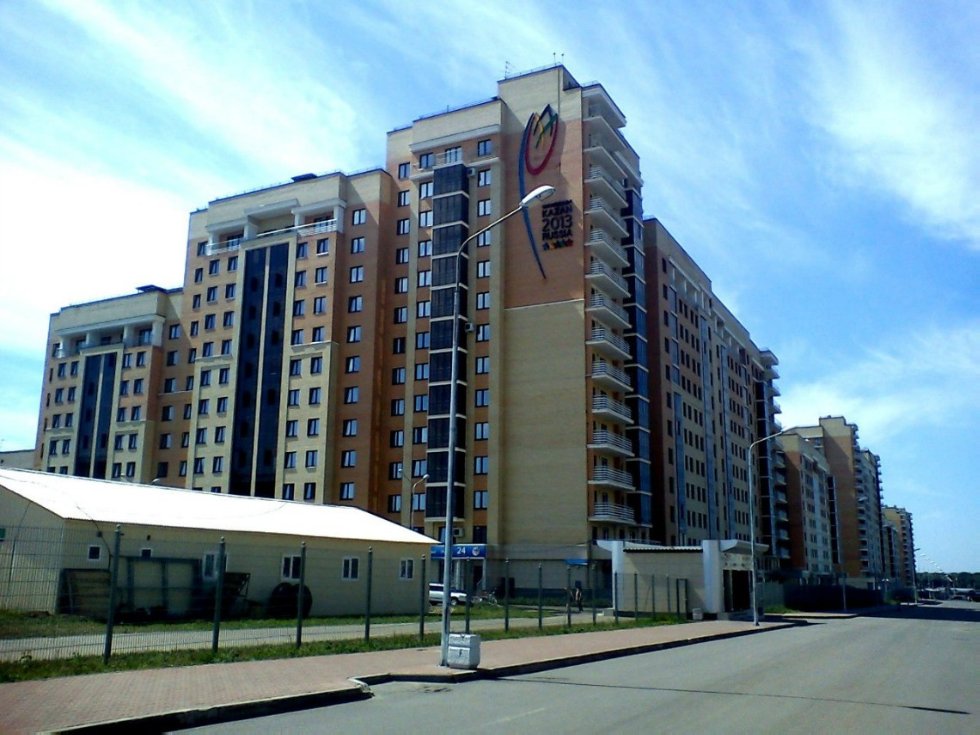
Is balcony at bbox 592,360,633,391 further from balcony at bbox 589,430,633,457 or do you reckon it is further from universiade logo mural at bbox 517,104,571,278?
universiade logo mural at bbox 517,104,571,278

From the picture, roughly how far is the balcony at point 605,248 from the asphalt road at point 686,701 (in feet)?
159

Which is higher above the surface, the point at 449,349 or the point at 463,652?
the point at 449,349

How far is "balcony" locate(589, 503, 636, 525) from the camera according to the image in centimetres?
6103

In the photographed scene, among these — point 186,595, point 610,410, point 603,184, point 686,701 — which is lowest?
point 686,701

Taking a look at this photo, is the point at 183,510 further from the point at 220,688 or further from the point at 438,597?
the point at 220,688

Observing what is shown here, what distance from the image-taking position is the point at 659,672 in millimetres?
16781

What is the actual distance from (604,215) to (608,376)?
12.5 meters

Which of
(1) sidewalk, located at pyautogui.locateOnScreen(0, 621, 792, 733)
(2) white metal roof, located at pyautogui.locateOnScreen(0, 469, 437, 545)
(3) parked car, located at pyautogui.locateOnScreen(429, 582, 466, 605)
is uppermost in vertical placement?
(2) white metal roof, located at pyautogui.locateOnScreen(0, 469, 437, 545)

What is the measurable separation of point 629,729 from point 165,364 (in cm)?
8046


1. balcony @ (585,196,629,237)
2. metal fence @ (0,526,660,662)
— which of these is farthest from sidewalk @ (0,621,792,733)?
balcony @ (585,196,629,237)


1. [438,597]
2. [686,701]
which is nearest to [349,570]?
[438,597]

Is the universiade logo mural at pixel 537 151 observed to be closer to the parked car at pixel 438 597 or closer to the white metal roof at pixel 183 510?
the parked car at pixel 438 597

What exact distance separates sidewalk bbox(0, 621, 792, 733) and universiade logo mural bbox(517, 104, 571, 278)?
49.7 m

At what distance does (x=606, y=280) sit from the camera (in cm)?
6612
